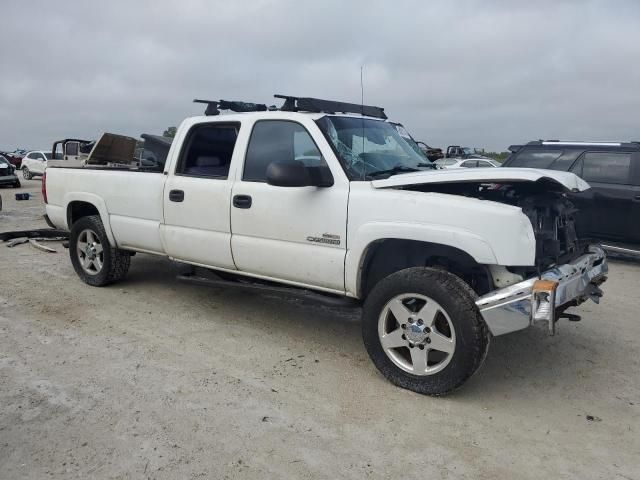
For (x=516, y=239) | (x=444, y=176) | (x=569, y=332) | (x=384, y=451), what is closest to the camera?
(x=384, y=451)

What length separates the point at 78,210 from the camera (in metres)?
6.41

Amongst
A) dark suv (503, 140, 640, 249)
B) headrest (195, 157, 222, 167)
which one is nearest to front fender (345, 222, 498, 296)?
headrest (195, 157, 222, 167)

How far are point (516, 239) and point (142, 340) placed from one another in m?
3.10

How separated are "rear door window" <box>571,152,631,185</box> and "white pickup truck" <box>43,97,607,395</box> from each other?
4.39m

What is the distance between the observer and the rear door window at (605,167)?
798 centimetres

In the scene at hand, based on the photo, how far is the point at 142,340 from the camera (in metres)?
4.57

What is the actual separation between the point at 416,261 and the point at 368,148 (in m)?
1.04

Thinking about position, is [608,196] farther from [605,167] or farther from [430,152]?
[430,152]

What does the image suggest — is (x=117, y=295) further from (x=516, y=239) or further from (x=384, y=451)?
(x=516, y=239)

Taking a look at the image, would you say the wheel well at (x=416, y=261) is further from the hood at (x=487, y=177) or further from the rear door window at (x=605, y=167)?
the rear door window at (x=605, y=167)

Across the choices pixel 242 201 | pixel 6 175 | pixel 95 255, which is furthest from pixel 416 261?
pixel 6 175

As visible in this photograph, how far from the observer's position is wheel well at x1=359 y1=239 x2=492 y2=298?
378cm

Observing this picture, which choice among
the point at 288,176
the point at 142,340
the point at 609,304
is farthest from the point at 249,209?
the point at 609,304

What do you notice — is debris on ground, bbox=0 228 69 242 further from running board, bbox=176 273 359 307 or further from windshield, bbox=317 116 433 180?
windshield, bbox=317 116 433 180
